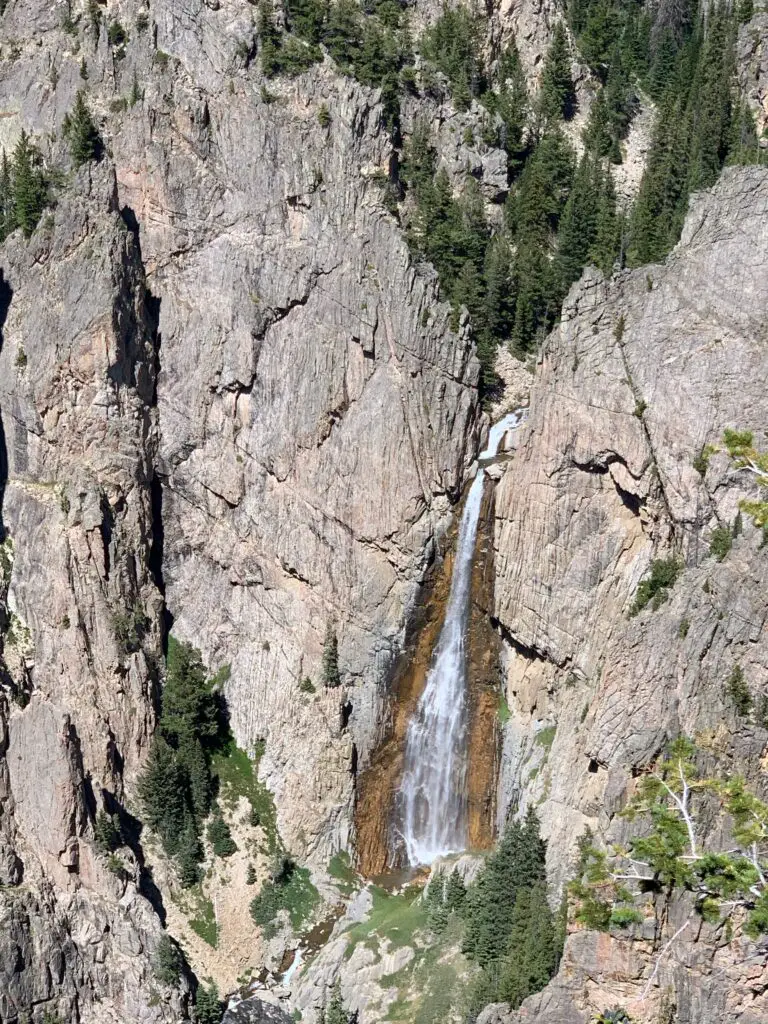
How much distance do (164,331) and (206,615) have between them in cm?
1605

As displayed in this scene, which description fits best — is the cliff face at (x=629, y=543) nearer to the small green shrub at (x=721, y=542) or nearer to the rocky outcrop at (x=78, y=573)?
the small green shrub at (x=721, y=542)

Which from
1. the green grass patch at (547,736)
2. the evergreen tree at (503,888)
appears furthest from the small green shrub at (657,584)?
the evergreen tree at (503,888)

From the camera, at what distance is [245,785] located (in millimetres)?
82062

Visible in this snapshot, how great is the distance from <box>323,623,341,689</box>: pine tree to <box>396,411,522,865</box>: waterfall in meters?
4.75

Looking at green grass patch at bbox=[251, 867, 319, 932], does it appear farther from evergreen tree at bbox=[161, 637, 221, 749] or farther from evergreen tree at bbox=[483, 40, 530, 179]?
evergreen tree at bbox=[483, 40, 530, 179]

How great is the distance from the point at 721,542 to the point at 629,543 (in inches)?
268

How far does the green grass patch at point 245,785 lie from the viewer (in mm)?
80625

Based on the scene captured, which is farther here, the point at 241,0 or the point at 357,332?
the point at 241,0

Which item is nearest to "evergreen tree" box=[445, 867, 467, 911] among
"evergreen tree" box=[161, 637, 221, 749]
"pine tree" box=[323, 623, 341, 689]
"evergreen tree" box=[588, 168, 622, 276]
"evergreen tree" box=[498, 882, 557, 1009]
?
"evergreen tree" box=[498, 882, 557, 1009]

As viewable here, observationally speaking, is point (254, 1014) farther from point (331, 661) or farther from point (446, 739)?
point (331, 661)

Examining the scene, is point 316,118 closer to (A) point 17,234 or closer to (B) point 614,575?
(A) point 17,234

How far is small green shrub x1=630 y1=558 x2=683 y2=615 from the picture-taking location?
69.6 metres

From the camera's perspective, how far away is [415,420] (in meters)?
79.1

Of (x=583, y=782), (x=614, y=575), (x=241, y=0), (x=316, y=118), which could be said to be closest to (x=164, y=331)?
(x=316, y=118)
